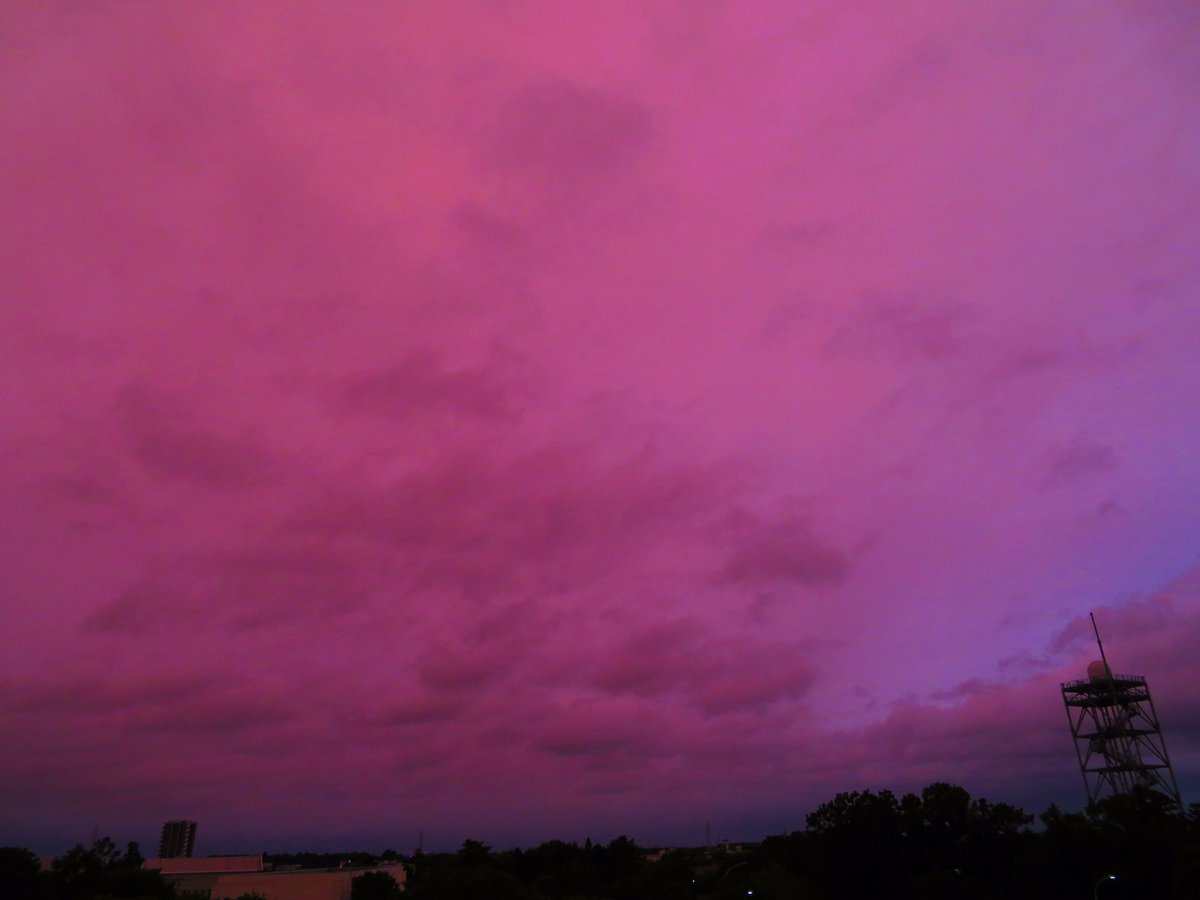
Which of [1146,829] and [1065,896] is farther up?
[1146,829]

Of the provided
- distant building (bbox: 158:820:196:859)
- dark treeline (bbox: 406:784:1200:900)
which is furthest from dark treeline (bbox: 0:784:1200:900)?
distant building (bbox: 158:820:196:859)

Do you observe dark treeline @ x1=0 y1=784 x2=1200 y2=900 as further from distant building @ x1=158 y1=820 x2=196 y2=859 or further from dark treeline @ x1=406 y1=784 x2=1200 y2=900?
distant building @ x1=158 y1=820 x2=196 y2=859

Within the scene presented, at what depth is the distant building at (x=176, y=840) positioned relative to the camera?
7530 inches

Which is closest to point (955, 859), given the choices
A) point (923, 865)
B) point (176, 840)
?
point (923, 865)

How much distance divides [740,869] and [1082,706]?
207 ft

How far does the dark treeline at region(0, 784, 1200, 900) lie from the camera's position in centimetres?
6681

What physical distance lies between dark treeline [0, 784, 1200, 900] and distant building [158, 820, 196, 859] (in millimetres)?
74891

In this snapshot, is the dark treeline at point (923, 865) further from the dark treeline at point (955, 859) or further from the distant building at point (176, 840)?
the distant building at point (176, 840)

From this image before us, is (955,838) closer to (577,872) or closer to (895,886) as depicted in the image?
(895,886)

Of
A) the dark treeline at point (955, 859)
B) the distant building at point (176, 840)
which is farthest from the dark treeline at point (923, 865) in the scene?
the distant building at point (176, 840)

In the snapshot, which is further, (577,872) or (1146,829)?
(577,872)

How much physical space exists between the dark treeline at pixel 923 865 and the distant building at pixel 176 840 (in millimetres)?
74891

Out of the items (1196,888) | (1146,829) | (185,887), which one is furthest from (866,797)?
(185,887)

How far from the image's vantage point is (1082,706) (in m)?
92.9
